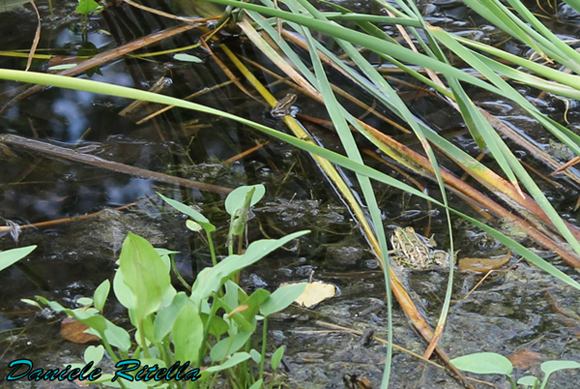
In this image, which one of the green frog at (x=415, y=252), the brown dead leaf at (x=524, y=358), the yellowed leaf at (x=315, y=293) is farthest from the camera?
the green frog at (x=415, y=252)

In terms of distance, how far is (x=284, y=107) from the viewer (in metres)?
1.96

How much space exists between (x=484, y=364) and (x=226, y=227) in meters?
0.82

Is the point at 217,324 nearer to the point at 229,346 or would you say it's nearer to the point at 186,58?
the point at 229,346

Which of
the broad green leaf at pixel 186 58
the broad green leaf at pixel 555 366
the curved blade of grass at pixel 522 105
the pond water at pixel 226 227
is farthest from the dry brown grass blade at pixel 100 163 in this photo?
the broad green leaf at pixel 555 366

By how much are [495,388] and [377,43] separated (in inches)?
28.2

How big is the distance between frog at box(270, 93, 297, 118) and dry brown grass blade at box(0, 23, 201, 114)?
28.2 inches

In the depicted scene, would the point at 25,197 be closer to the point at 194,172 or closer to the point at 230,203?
the point at 194,172

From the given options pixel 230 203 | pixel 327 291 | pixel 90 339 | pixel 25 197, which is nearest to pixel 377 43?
pixel 230 203

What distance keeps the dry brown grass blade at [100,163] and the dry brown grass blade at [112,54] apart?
23 centimetres

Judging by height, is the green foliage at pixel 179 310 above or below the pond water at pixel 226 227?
above

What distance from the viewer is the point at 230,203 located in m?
1.00

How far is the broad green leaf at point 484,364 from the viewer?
0.84 meters

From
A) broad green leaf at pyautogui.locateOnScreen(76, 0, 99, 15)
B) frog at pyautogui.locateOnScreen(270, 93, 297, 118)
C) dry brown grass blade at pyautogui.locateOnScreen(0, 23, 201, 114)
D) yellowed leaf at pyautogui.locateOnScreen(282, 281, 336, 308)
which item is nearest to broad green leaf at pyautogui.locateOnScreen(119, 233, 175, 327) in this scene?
yellowed leaf at pyautogui.locateOnScreen(282, 281, 336, 308)

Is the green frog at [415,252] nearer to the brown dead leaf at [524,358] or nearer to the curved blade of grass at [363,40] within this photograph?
the brown dead leaf at [524,358]
